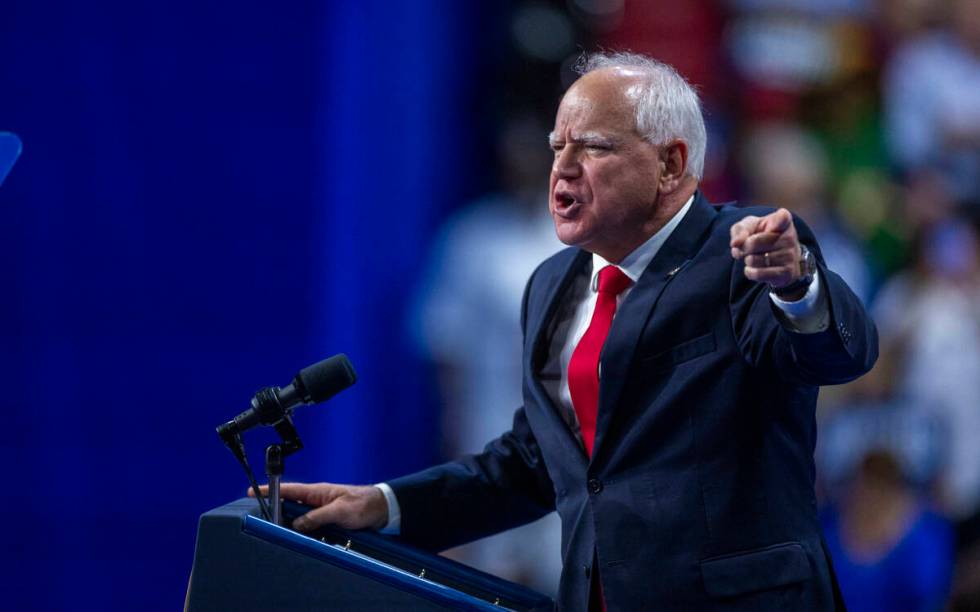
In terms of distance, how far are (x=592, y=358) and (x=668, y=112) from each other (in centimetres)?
50

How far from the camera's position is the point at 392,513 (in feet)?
8.13

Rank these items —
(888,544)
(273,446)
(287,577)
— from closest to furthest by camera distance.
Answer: (287,577) < (273,446) < (888,544)

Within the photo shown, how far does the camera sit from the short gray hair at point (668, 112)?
241 centimetres

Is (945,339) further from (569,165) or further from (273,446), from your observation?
(273,446)

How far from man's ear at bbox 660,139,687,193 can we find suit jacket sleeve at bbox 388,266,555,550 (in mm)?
405

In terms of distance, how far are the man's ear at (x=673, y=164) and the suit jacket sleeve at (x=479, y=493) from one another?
405 millimetres

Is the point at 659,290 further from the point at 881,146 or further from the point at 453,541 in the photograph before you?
the point at 881,146

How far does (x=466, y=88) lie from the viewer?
5699 mm

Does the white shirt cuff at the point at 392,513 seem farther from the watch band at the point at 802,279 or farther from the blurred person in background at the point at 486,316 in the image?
the blurred person in background at the point at 486,316

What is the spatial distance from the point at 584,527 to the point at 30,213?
3.60 m

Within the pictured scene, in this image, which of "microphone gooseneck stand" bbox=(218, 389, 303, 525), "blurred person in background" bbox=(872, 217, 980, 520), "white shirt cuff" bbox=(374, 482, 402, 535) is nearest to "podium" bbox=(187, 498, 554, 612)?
"microphone gooseneck stand" bbox=(218, 389, 303, 525)

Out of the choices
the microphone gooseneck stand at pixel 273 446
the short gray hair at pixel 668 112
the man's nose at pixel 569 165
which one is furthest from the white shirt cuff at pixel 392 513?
the short gray hair at pixel 668 112

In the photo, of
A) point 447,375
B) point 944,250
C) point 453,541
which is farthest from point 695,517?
point 944,250

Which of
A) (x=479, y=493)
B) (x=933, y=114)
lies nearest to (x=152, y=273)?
(x=479, y=493)
